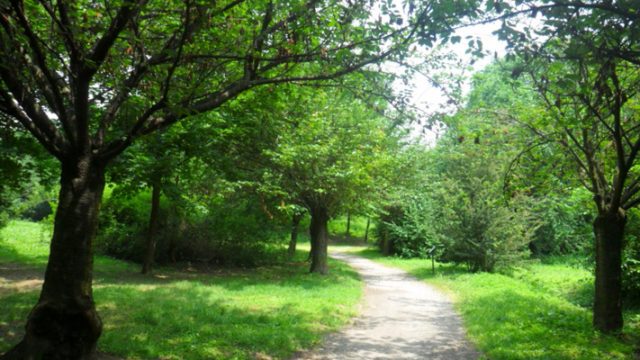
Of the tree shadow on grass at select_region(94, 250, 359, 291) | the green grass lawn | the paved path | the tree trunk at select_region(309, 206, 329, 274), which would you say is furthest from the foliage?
the tree trunk at select_region(309, 206, 329, 274)

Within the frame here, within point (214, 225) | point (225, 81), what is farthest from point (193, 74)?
point (214, 225)

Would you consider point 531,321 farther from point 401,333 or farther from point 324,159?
point 324,159

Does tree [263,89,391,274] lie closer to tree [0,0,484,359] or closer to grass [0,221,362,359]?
grass [0,221,362,359]

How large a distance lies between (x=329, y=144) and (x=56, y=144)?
1078cm

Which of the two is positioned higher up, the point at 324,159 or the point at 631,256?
the point at 324,159

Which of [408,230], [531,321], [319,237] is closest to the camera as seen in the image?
[531,321]

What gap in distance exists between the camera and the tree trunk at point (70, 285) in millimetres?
5715

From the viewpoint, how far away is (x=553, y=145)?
35.0 feet

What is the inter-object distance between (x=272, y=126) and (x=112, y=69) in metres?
7.37

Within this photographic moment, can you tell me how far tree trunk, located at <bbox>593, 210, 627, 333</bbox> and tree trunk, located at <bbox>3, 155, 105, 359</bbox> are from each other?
29.1 ft

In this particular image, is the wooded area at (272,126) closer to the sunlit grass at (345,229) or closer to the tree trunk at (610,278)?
the tree trunk at (610,278)

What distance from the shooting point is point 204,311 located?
392 inches

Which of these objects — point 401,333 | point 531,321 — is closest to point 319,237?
point 401,333

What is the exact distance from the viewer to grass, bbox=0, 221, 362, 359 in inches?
289
